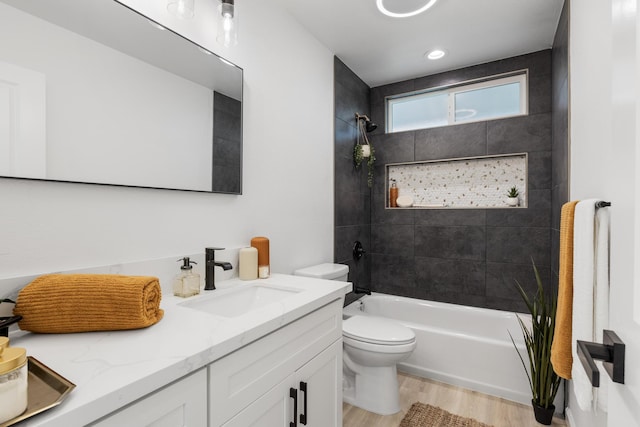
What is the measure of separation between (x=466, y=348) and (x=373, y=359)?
0.76 m

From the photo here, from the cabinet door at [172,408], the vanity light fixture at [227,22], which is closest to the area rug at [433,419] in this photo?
the cabinet door at [172,408]

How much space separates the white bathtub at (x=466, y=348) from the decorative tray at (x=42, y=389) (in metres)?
1.97

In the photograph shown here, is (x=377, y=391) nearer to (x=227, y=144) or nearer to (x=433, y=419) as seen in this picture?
(x=433, y=419)

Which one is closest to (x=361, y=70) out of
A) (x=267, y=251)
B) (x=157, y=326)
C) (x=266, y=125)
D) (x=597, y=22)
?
(x=266, y=125)

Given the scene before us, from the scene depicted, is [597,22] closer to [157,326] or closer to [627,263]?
[627,263]

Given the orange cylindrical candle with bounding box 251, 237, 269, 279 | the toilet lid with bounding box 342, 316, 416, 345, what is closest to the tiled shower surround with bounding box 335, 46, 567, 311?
the toilet lid with bounding box 342, 316, 416, 345

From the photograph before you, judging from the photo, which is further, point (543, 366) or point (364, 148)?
point (364, 148)

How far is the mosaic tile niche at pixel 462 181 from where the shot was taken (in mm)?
2627

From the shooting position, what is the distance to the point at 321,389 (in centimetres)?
128

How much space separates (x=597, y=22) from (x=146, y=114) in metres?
1.84

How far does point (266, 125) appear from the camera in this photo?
1879 mm

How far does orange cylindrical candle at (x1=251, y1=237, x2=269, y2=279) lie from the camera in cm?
165

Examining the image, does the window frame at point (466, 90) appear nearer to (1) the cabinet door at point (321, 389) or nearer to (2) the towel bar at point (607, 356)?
(1) the cabinet door at point (321, 389)

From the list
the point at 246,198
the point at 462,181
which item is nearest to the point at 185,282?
the point at 246,198
